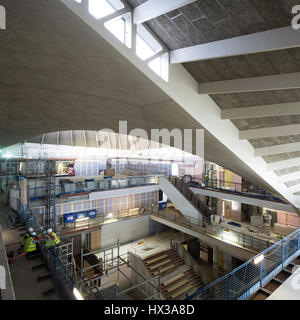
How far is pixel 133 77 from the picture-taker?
8.61ft

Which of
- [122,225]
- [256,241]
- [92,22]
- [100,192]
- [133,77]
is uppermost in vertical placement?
[92,22]

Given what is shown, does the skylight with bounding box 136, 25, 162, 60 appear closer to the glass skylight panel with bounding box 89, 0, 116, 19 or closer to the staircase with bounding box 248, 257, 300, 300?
the glass skylight panel with bounding box 89, 0, 116, 19

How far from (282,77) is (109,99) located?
2.74 m

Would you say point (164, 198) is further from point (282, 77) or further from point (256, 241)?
point (282, 77)

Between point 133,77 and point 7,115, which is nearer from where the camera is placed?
point 133,77

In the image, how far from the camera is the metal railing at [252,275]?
16.1 feet

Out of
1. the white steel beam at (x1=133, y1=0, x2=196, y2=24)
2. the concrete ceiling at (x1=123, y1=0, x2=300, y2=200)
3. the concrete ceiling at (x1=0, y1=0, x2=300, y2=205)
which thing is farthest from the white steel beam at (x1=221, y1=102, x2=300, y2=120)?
the white steel beam at (x1=133, y1=0, x2=196, y2=24)

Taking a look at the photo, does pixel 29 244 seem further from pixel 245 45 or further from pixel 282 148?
pixel 282 148

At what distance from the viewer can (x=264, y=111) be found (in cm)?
359

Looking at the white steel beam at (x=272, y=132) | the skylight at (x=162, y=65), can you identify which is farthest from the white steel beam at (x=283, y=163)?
the skylight at (x=162, y=65)

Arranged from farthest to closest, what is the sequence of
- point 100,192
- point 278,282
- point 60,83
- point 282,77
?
point 100,192, point 278,282, point 60,83, point 282,77

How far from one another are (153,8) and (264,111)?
2.62 m

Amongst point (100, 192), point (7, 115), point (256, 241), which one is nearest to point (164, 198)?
point (100, 192)

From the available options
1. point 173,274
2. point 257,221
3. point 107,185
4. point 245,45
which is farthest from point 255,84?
point 257,221
